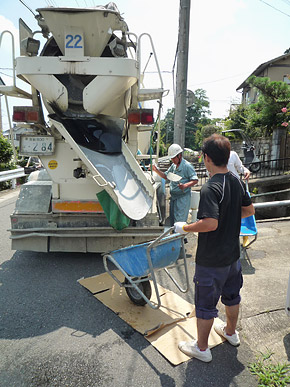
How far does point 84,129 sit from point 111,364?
9.60ft

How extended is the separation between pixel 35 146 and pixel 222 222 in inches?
110

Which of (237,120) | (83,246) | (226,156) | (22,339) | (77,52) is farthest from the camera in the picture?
(237,120)

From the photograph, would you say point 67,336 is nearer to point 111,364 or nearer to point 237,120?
point 111,364

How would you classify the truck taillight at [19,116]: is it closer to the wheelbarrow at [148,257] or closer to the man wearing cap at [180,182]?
the man wearing cap at [180,182]

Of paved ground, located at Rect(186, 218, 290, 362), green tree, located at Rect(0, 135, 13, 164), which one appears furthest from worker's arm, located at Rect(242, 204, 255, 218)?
green tree, located at Rect(0, 135, 13, 164)

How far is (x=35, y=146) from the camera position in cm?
385

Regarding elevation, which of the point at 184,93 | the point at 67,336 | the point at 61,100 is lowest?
the point at 67,336

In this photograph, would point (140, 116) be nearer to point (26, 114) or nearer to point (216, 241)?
point (26, 114)

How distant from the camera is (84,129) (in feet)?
13.2

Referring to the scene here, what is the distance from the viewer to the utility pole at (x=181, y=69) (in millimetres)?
5719

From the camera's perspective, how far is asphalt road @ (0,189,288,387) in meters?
2.14

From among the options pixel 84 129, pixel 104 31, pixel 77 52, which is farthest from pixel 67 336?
pixel 104 31

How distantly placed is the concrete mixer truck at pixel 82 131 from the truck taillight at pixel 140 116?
14 millimetres

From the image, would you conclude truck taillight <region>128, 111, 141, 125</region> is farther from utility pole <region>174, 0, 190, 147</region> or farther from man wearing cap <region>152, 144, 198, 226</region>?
utility pole <region>174, 0, 190, 147</region>
